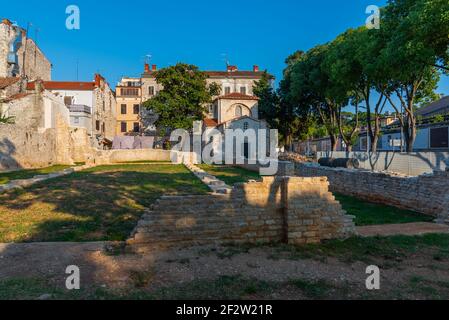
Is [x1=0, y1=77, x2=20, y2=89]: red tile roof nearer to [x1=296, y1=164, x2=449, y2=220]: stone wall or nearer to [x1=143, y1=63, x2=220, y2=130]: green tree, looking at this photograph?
[x1=143, y1=63, x2=220, y2=130]: green tree

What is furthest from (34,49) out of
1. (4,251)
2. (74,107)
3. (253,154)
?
(4,251)

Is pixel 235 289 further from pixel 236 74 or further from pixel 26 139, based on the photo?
pixel 236 74

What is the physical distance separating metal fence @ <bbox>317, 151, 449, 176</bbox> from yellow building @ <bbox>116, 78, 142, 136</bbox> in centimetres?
4471

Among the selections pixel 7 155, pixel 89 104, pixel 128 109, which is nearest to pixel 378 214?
pixel 7 155

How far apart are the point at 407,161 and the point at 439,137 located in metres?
18.2

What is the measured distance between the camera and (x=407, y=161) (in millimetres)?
17062

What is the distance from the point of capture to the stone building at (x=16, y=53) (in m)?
41.4

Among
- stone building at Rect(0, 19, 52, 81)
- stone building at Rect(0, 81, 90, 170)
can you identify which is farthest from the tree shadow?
stone building at Rect(0, 19, 52, 81)

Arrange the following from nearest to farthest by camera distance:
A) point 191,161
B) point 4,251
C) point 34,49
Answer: point 4,251 < point 191,161 < point 34,49

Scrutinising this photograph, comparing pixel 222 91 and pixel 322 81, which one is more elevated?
pixel 222 91

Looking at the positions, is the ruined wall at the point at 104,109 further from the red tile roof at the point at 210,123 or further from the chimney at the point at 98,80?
the red tile roof at the point at 210,123

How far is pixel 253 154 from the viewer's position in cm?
4359
